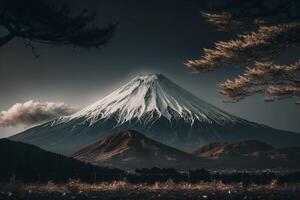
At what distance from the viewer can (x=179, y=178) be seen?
2577 centimetres

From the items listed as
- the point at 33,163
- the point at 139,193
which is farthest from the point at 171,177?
the point at 33,163

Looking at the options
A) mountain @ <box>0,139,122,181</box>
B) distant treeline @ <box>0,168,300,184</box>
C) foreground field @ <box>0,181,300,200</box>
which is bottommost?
foreground field @ <box>0,181,300,200</box>

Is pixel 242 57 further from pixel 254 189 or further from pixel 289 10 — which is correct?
pixel 254 189

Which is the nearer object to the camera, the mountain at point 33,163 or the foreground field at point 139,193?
the foreground field at point 139,193

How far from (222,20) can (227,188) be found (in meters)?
12.2

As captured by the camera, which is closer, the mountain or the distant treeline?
the distant treeline

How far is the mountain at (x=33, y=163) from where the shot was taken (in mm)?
31100

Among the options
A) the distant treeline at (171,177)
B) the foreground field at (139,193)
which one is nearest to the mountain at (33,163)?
the distant treeline at (171,177)

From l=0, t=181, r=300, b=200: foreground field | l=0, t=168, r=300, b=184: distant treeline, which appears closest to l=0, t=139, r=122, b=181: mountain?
l=0, t=168, r=300, b=184: distant treeline

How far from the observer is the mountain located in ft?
102

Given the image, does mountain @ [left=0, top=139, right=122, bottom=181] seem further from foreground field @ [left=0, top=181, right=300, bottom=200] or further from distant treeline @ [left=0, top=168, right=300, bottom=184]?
foreground field @ [left=0, top=181, right=300, bottom=200]

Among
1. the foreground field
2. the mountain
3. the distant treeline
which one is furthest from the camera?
the mountain

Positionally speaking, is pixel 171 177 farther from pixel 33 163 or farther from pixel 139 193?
pixel 33 163

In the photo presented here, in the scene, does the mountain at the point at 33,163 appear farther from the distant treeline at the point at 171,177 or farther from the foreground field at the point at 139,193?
the foreground field at the point at 139,193
